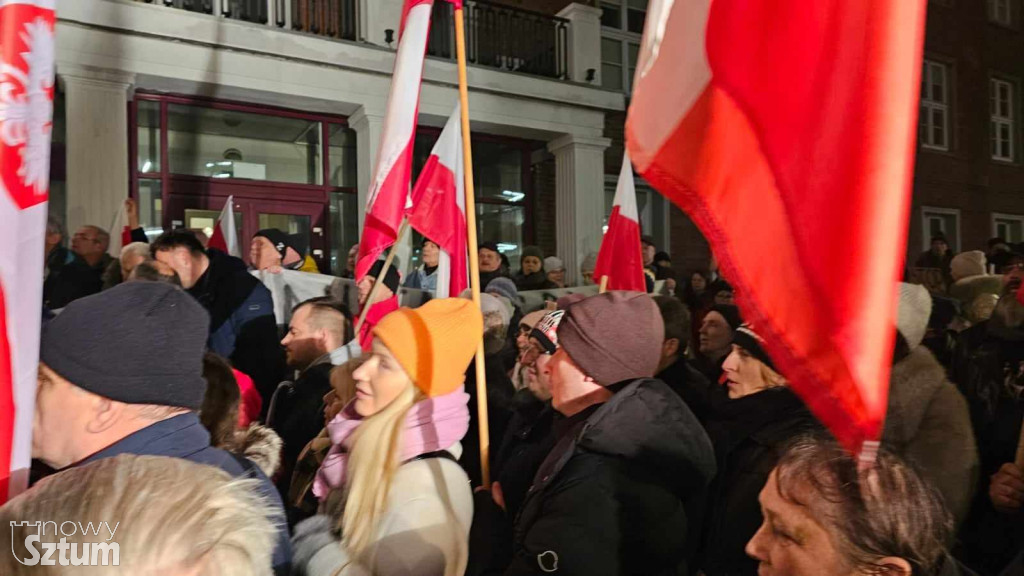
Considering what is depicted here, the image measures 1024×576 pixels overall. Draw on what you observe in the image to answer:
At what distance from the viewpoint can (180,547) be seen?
1038mm

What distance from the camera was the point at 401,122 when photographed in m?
3.52

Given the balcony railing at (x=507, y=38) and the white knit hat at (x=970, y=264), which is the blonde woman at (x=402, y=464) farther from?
the balcony railing at (x=507, y=38)

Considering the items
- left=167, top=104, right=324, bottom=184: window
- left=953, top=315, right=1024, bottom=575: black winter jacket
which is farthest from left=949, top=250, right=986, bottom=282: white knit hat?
left=167, top=104, right=324, bottom=184: window

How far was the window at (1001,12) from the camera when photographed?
730 inches

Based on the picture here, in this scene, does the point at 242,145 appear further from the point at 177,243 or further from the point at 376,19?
the point at 177,243

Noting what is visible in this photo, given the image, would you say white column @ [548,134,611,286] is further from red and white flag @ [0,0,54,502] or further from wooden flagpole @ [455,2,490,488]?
red and white flag @ [0,0,54,502]

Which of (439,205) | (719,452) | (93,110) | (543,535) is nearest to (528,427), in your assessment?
(719,452)

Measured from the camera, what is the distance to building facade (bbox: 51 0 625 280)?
7875 millimetres

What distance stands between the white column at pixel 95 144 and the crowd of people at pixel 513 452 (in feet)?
15.9

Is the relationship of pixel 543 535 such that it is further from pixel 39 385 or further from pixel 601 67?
pixel 601 67

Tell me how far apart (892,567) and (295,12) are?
10.0m

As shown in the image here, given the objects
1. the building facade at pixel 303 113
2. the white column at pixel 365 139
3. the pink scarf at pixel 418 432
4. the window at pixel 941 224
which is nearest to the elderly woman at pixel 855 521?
the pink scarf at pixel 418 432

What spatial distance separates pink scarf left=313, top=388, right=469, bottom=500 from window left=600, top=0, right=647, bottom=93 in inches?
446

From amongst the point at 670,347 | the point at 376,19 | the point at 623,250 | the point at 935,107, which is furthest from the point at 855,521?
the point at 935,107
